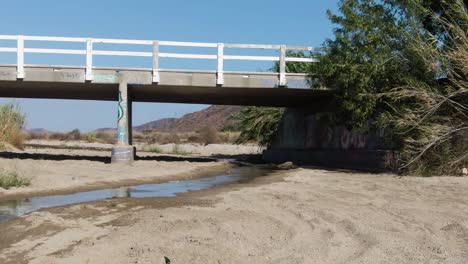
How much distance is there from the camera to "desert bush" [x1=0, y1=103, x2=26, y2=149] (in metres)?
27.1

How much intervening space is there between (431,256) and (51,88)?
2079cm

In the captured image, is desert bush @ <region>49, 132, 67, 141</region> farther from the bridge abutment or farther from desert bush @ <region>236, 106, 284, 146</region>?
the bridge abutment

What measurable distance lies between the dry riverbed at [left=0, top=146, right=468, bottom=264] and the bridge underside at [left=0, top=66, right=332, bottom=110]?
424 inches

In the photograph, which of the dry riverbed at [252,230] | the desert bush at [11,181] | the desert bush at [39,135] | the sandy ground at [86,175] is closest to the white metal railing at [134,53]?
the sandy ground at [86,175]

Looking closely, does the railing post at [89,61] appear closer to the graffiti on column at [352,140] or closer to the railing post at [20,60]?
the railing post at [20,60]

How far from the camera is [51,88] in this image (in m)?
23.7

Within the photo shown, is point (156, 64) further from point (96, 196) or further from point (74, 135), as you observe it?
point (74, 135)

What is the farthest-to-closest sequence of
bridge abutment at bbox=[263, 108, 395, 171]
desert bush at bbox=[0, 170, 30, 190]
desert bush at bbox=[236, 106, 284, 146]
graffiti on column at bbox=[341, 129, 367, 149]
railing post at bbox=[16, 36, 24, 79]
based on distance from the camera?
desert bush at bbox=[236, 106, 284, 146] → graffiti on column at bbox=[341, 129, 367, 149] → railing post at bbox=[16, 36, 24, 79] → bridge abutment at bbox=[263, 108, 395, 171] → desert bush at bbox=[0, 170, 30, 190]

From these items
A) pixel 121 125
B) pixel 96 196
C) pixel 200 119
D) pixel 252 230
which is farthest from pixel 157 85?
pixel 200 119

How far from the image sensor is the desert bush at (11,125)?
2708 cm

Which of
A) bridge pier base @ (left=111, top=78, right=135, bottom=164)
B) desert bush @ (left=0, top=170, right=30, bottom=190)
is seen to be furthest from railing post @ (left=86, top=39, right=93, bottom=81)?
desert bush @ (left=0, top=170, right=30, bottom=190)

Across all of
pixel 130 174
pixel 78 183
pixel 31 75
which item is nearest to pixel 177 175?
pixel 130 174

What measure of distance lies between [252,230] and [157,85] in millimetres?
15483

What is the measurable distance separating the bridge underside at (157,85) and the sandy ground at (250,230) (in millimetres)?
11094
